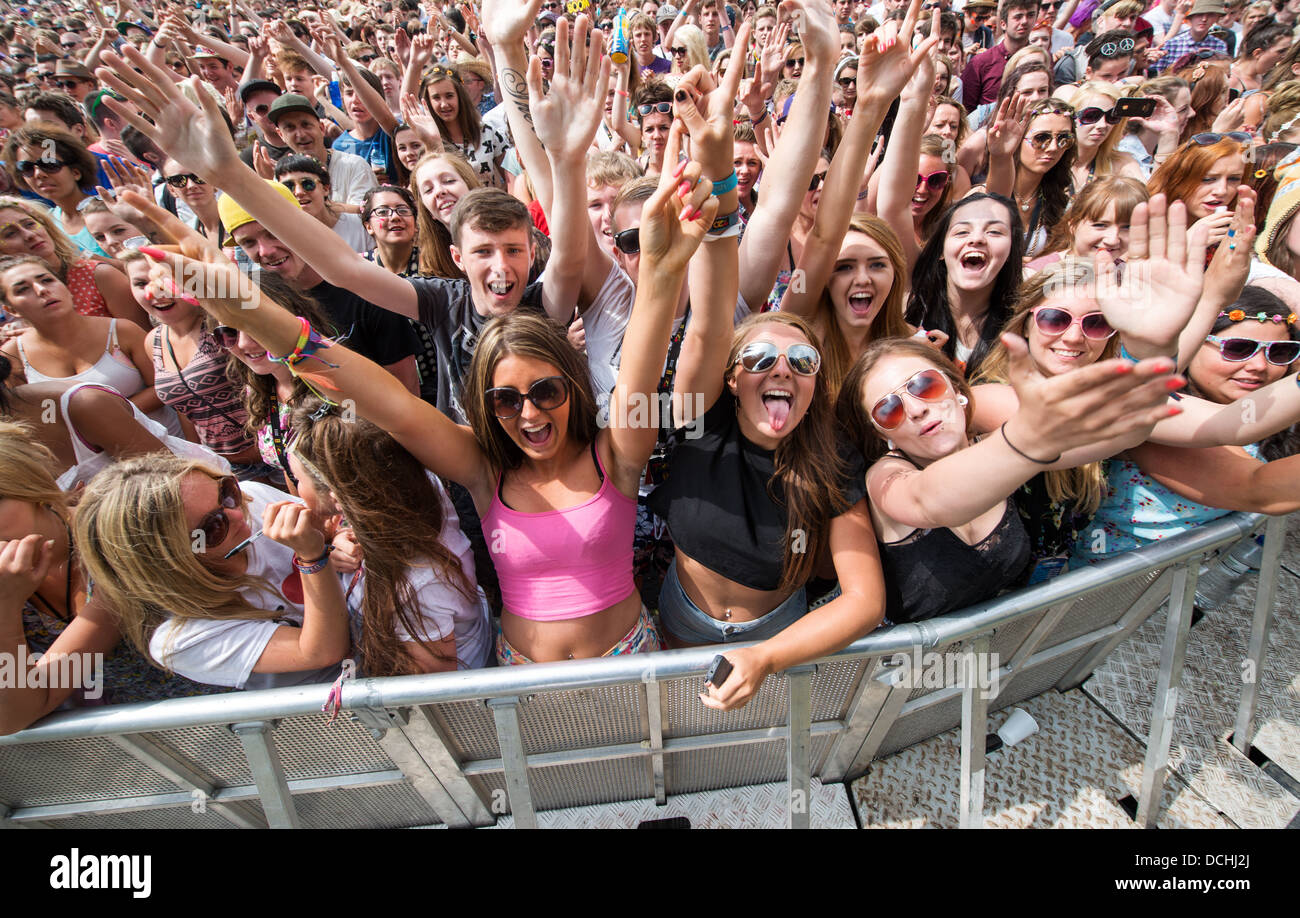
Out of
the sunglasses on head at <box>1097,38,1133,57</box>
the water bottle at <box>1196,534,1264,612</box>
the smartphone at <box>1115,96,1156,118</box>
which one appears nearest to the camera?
the water bottle at <box>1196,534,1264,612</box>

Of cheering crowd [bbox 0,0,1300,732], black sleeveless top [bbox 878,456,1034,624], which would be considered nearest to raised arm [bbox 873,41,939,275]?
cheering crowd [bbox 0,0,1300,732]

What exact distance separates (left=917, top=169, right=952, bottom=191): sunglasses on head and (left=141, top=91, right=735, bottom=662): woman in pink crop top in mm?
2382

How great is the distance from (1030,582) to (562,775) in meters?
2.04

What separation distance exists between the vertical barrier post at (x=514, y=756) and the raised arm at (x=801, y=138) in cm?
195

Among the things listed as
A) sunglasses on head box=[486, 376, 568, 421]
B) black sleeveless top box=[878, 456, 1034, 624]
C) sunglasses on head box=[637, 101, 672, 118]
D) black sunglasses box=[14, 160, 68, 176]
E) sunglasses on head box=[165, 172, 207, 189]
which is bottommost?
black sleeveless top box=[878, 456, 1034, 624]

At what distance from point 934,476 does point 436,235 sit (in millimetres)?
3045

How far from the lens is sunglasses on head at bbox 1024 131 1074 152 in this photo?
3732mm

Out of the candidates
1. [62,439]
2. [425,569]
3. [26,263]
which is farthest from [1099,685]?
[26,263]

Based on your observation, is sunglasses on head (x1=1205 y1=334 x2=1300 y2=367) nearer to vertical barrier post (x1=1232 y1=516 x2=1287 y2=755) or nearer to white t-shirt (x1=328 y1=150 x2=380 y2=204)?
vertical barrier post (x1=1232 y1=516 x2=1287 y2=755)

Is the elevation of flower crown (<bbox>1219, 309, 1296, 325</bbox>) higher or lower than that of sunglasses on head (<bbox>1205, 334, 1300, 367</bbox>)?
higher

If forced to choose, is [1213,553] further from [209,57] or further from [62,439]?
[209,57]

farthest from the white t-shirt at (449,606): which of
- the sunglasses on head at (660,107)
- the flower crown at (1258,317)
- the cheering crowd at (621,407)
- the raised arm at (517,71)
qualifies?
the sunglasses on head at (660,107)

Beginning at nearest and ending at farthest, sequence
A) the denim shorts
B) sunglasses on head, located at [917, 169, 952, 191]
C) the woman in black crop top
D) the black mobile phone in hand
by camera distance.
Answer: the woman in black crop top < the black mobile phone in hand < the denim shorts < sunglasses on head, located at [917, 169, 952, 191]

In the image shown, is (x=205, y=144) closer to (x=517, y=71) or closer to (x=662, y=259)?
(x=517, y=71)
